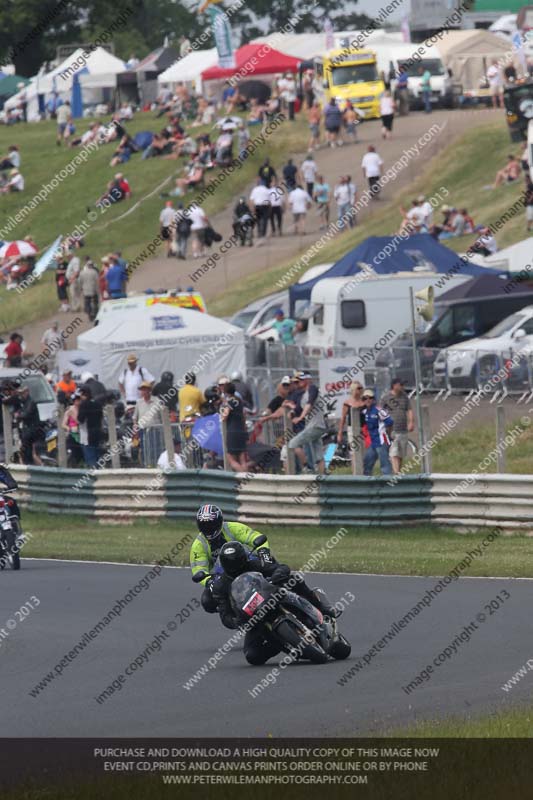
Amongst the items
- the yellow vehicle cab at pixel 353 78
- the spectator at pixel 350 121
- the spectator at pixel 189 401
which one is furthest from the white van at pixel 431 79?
the spectator at pixel 189 401

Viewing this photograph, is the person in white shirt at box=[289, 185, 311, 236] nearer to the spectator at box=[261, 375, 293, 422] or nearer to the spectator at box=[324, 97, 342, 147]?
the spectator at box=[324, 97, 342, 147]

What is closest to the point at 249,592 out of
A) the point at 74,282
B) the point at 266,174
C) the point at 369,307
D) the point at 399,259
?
the point at 369,307

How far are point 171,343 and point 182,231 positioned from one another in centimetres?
1832

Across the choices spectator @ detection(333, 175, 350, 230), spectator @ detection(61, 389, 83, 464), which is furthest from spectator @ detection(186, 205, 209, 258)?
spectator @ detection(61, 389, 83, 464)

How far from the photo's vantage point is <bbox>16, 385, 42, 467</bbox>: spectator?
26094 millimetres

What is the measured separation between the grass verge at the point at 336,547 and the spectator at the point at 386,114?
30.5 m

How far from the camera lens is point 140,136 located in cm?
6278

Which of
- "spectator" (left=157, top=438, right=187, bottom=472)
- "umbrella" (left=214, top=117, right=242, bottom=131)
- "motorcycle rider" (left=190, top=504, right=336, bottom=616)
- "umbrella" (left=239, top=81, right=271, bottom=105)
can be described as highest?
"motorcycle rider" (left=190, top=504, right=336, bottom=616)

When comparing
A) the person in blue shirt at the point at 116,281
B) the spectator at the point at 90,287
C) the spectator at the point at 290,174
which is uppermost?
the spectator at the point at 290,174

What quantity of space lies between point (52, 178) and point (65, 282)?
18.3m

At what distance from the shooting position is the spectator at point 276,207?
46.0 meters

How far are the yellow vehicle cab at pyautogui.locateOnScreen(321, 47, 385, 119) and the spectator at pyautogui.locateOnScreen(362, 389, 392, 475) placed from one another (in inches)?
1366

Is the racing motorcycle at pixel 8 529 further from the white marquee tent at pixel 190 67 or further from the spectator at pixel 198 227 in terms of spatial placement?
the white marquee tent at pixel 190 67

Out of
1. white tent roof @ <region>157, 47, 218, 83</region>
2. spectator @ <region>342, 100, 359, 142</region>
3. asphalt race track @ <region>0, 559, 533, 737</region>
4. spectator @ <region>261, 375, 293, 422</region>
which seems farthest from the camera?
white tent roof @ <region>157, 47, 218, 83</region>
